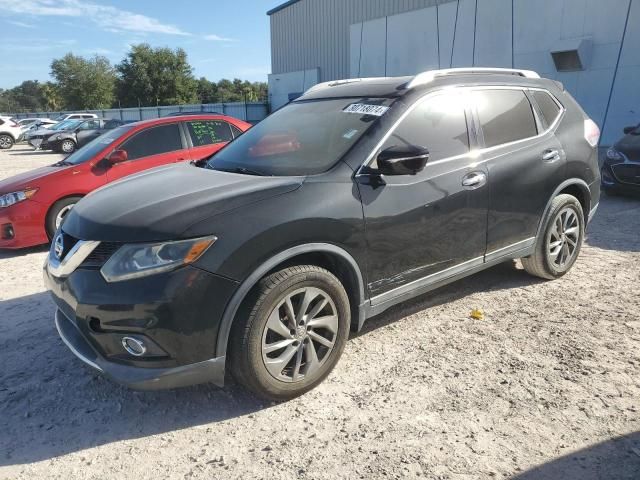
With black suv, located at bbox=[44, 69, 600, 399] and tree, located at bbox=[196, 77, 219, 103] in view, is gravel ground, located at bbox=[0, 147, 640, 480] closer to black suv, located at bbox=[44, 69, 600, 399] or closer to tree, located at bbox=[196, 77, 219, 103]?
black suv, located at bbox=[44, 69, 600, 399]

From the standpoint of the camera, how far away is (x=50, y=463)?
96.0 inches

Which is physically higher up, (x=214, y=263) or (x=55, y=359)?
(x=214, y=263)

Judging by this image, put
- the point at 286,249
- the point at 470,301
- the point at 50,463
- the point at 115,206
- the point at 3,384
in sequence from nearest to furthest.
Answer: the point at 50,463, the point at 286,249, the point at 115,206, the point at 3,384, the point at 470,301

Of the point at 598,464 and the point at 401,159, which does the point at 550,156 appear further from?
the point at 598,464

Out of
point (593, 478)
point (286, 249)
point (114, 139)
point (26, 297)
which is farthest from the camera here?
point (114, 139)

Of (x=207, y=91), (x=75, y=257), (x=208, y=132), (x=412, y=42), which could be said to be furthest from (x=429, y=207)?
(x=207, y=91)

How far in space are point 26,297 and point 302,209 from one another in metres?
3.21

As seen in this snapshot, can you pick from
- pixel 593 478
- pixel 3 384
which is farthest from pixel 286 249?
pixel 3 384

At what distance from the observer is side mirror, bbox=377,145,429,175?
2.93 m

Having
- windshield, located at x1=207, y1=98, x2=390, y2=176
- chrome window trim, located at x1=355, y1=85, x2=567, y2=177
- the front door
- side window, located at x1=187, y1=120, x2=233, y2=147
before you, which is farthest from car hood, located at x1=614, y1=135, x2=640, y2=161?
windshield, located at x1=207, y1=98, x2=390, y2=176

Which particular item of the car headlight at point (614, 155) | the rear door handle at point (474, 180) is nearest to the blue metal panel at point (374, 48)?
the car headlight at point (614, 155)

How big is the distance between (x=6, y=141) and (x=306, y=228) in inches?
1079

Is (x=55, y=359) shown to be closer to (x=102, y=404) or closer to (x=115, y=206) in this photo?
(x=102, y=404)

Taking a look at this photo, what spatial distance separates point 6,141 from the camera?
2481 cm
